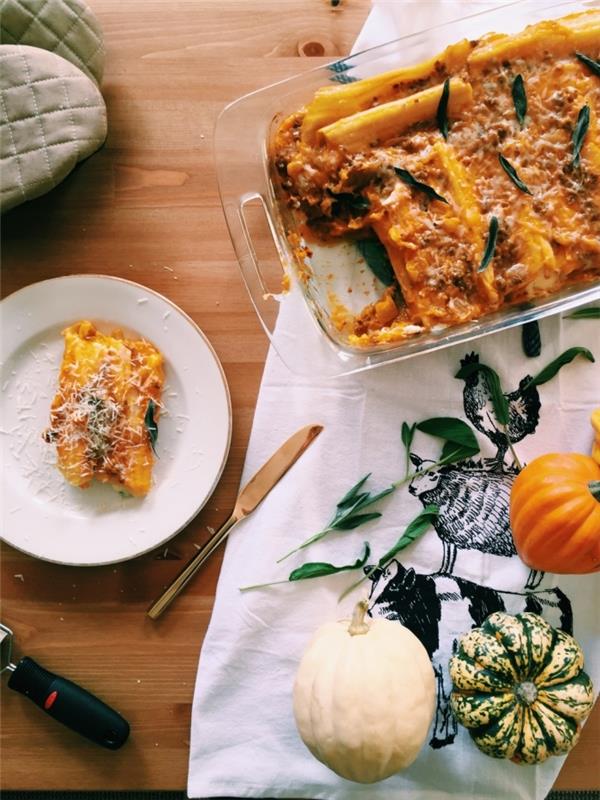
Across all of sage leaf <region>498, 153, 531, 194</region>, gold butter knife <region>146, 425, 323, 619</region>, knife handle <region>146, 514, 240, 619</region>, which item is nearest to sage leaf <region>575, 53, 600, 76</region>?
sage leaf <region>498, 153, 531, 194</region>

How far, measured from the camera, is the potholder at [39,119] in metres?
1.33

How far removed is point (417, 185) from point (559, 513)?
62cm

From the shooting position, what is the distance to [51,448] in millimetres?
1457

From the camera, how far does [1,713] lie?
4.91 feet

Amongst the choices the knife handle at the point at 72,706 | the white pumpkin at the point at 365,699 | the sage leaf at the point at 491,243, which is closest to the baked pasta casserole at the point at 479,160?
the sage leaf at the point at 491,243

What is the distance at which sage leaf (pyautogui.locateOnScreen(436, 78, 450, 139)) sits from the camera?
127 cm

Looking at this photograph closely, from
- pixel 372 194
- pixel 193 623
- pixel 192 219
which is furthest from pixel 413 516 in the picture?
pixel 192 219

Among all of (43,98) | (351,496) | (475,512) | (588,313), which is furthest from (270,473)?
(43,98)

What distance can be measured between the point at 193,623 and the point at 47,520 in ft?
1.15

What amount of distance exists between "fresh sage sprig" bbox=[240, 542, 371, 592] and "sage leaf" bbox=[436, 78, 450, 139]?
78 centimetres

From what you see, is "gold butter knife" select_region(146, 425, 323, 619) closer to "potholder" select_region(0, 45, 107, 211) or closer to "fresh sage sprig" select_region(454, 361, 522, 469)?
"fresh sage sprig" select_region(454, 361, 522, 469)

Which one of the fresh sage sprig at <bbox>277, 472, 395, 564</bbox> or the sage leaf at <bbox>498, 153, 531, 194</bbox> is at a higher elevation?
the sage leaf at <bbox>498, 153, 531, 194</bbox>

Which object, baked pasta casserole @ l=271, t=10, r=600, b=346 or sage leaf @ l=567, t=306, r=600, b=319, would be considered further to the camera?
sage leaf @ l=567, t=306, r=600, b=319

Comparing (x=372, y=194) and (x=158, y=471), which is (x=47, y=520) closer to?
(x=158, y=471)
